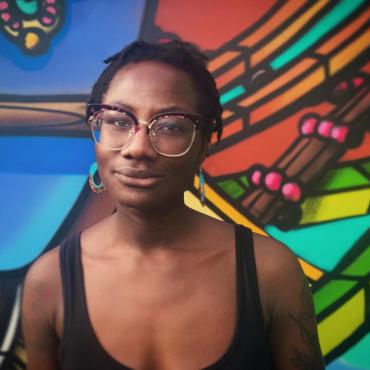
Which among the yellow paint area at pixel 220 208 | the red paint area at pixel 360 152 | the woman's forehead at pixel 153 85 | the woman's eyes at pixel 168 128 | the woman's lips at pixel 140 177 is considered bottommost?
the yellow paint area at pixel 220 208

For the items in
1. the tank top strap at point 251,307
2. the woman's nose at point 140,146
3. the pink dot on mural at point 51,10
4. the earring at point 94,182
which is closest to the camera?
the woman's nose at point 140,146

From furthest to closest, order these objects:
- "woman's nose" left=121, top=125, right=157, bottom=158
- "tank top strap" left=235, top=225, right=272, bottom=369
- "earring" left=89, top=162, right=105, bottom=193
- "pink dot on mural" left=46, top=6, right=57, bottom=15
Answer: "pink dot on mural" left=46, top=6, right=57, bottom=15 < "earring" left=89, top=162, right=105, bottom=193 < "tank top strap" left=235, top=225, right=272, bottom=369 < "woman's nose" left=121, top=125, right=157, bottom=158

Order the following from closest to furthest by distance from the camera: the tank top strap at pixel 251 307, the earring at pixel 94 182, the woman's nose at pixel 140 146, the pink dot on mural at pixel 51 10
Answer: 1. the woman's nose at pixel 140 146
2. the tank top strap at pixel 251 307
3. the earring at pixel 94 182
4. the pink dot on mural at pixel 51 10

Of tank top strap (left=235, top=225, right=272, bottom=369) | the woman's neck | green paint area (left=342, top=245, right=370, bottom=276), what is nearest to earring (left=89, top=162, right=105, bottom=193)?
the woman's neck

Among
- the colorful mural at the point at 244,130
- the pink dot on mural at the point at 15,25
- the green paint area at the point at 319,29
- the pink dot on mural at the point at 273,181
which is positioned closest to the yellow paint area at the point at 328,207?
the colorful mural at the point at 244,130

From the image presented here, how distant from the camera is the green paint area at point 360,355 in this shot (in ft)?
5.15

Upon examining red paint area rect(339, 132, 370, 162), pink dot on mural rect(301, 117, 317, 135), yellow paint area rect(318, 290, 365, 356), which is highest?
pink dot on mural rect(301, 117, 317, 135)

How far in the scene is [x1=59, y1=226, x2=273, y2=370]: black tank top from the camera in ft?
2.84

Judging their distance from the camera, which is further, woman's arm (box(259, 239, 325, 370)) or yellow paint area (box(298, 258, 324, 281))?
yellow paint area (box(298, 258, 324, 281))

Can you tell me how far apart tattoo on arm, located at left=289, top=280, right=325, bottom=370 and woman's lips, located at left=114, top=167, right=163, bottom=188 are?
1.63ft

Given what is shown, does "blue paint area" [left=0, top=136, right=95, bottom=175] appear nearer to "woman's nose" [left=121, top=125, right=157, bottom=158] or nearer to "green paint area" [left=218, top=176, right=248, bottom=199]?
"green paint area" [left=218, top=176, right=248, bottom=199]

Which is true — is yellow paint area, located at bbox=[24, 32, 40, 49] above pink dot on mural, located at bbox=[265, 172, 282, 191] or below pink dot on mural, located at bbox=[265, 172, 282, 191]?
above

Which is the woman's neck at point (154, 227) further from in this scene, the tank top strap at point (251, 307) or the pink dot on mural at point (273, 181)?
the pink dot on mural at point (273, 181)

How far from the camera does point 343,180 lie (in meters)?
1.55
